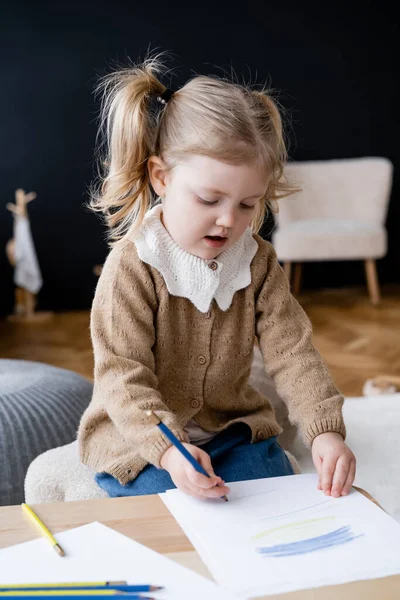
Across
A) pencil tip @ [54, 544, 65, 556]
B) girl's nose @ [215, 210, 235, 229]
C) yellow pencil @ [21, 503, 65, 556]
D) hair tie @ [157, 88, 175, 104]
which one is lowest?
yellow pencil @ [21, 503, 65, 556]

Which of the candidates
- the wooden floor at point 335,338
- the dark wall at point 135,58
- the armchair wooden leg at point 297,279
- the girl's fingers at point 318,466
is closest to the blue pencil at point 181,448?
the girl's fingers at point 318,466

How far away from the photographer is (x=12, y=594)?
0.66 metres

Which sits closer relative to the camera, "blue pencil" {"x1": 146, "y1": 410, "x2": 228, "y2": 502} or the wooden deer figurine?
"blue pencil" {"x1": 146, "y1": 410, "x2": 228, "y2": 502}

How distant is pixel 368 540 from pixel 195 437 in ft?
1.48

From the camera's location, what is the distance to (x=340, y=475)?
904mm

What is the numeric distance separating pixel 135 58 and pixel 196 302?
12.1 feet

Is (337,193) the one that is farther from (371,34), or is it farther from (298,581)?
(298,581)

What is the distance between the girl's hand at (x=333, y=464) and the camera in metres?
0.90

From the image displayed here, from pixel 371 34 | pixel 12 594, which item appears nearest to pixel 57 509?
pixel 12 594

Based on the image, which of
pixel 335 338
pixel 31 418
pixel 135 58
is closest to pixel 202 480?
pixel 31 418

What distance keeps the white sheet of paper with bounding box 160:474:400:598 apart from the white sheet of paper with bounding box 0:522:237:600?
0.03 meters

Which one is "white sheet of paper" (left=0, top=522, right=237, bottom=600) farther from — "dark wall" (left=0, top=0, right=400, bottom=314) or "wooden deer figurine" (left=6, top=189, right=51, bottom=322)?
Result: "dark wall" (left=0, top=0, right=400, bottom=314)

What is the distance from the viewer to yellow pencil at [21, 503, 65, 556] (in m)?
0.74

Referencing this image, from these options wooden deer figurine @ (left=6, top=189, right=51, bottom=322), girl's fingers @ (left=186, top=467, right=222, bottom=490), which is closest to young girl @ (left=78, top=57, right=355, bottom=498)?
girl's fingers @ (left=186, top=467, right=222, bottom=490)
